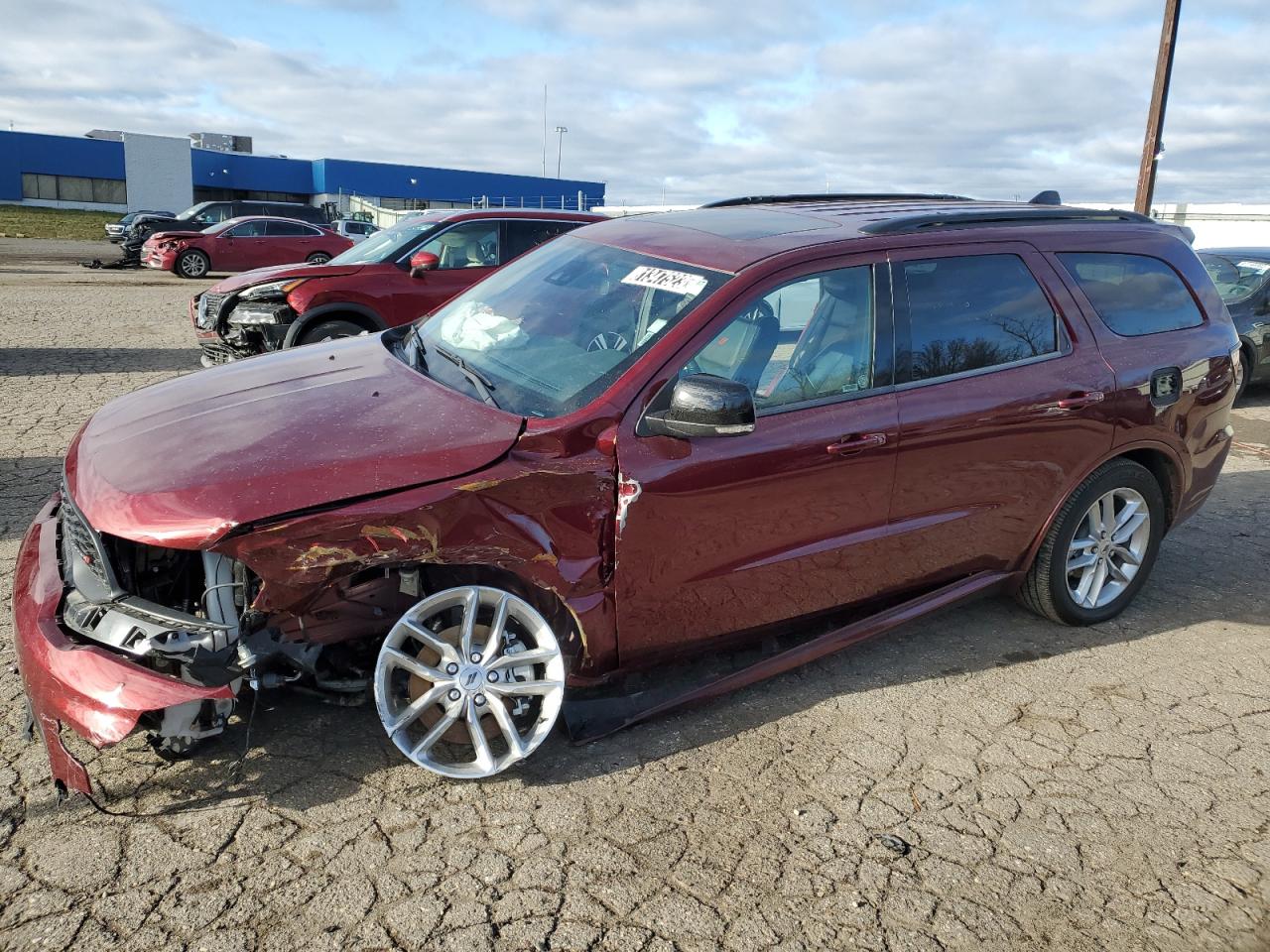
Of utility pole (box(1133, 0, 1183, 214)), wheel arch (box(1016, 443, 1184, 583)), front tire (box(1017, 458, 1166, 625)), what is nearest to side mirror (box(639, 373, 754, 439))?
wheel arch (box(1016, 443, 1184, 583))

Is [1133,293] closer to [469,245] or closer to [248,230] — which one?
[469,245]

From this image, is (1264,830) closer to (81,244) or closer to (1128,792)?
(1128,792)

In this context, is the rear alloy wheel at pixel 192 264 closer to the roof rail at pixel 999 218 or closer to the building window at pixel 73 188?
the roof rail at pixel 999 218

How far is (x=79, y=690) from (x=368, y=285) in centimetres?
680

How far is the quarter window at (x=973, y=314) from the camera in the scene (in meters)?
3.87

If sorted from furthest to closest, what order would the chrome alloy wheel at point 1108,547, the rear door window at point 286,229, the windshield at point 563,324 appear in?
the rear door window at point 286,229
the chrome alloy wheel at point 1108,547
the windshield at point 563,324

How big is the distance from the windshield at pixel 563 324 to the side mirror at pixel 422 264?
16.1 feet

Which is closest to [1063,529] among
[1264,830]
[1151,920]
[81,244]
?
[1264,830]

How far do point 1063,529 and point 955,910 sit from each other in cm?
215

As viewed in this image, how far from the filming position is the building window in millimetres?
55938

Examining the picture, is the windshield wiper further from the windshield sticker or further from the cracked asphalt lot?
the cracked asphalt lot

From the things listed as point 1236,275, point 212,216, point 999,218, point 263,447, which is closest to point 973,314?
point 999,218

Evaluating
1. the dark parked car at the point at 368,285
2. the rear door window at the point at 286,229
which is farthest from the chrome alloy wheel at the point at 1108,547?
the rear door window at the point at 286,229

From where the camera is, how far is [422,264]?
9.01 meters
